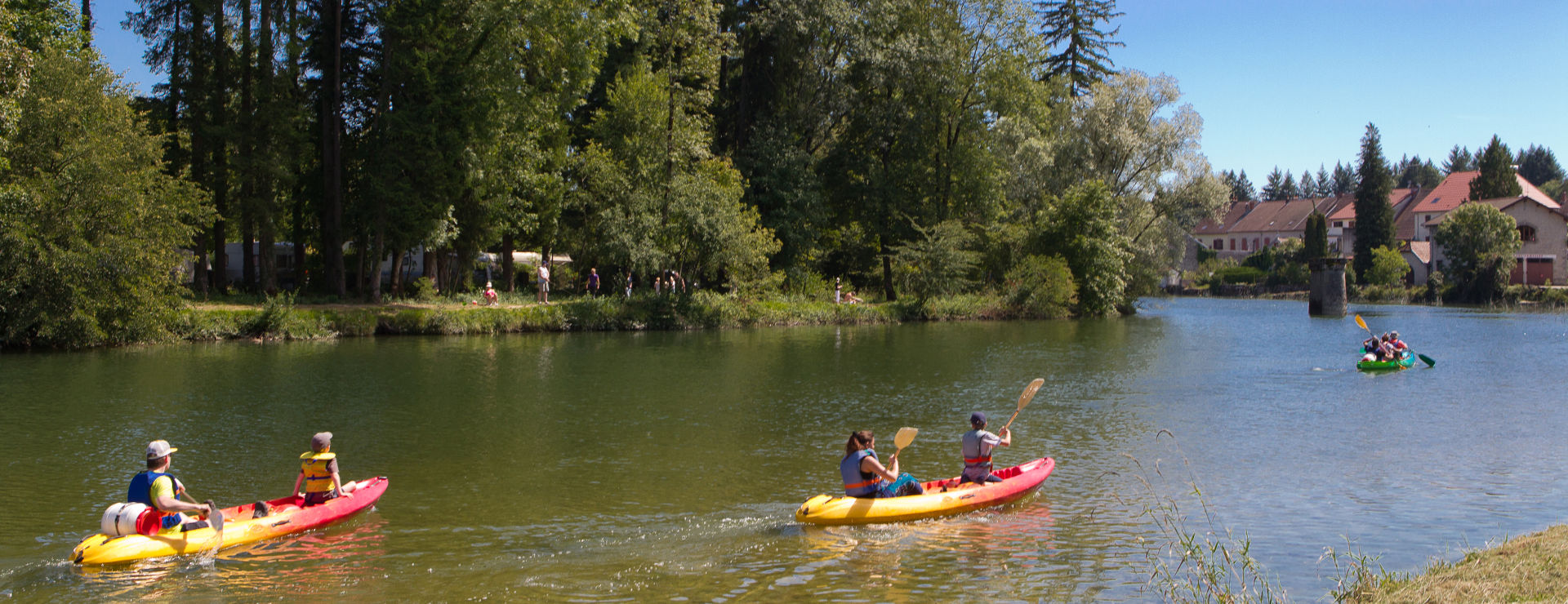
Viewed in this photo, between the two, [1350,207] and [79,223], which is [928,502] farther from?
[1350,207]

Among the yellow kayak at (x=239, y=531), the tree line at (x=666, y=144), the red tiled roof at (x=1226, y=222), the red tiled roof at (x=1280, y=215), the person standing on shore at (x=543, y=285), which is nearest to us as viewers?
the yellow kayak at (x=239, y=531)

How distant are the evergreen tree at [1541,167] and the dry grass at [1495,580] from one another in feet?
499

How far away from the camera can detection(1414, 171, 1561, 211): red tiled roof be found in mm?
83375

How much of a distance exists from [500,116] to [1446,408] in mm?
30424

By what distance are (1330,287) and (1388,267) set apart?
797 inches

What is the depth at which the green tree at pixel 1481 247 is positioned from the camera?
207 feet

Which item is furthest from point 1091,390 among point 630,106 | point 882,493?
point 630,106

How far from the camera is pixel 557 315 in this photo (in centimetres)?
3947

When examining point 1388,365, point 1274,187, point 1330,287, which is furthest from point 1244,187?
point 1388,365

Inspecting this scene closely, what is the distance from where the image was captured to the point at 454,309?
122 feet

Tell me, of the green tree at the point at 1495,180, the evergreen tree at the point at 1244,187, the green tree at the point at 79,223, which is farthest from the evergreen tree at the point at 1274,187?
the green tree at the point at 79,223

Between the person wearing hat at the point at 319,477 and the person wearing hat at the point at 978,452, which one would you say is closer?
the person wearing hat at the point at 319,477

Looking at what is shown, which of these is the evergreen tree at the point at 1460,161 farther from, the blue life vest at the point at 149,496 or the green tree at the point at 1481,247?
the blue life vest at the point at 149,496

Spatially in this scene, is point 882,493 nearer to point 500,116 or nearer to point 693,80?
point 500,116
